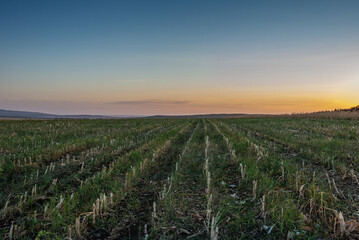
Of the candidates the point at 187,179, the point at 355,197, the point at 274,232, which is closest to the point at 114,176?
the point at 187,179

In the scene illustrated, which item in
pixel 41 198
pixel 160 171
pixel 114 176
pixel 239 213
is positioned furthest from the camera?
pixel 160 171

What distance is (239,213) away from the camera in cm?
322

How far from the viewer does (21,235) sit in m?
2.66

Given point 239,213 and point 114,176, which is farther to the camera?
point 114,176

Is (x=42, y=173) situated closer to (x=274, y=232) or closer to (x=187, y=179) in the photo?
(x=187, y=179)

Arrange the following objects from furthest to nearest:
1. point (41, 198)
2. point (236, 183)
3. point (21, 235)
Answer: point (236, 183), point (41, 198), point (21, 235)

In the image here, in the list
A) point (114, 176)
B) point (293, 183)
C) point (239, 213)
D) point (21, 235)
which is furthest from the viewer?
point (114, 176)

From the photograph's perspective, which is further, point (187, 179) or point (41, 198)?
point (187, 179)

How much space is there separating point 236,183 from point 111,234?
9.68 feet

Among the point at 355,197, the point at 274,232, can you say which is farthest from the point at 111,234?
the point at 355,197

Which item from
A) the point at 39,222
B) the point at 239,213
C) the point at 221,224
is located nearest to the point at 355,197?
the point at 239,213

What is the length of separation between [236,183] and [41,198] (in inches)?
156

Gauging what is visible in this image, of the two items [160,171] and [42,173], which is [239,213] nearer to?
[160,171]

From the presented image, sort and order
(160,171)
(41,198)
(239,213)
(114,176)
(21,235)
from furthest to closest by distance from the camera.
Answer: (160,171), (114,176), (41,198), (239,213), (21,235)
